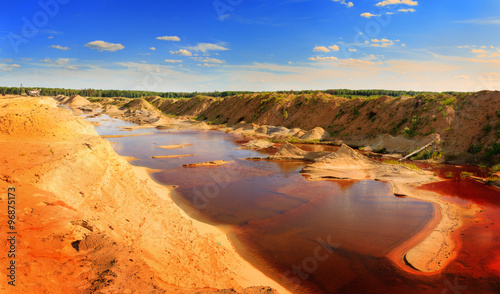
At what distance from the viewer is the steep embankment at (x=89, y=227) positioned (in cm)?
565

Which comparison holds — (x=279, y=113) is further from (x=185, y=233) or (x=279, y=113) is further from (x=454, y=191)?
(x=185, y=233)

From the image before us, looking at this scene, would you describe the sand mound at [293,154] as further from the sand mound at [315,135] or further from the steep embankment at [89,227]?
the steep embankment at [89,227]

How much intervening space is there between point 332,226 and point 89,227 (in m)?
10.0

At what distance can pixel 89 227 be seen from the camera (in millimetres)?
7441

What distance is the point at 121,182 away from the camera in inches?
447

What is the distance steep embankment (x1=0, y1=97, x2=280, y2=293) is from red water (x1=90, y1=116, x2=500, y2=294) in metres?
2.45

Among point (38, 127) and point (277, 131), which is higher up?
point (38, 127)

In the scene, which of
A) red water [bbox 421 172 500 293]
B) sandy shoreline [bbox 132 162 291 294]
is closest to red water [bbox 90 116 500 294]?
red water [bbox 421 172 500 293]

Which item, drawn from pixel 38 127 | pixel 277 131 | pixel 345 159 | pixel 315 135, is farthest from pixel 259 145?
pixel 38 127

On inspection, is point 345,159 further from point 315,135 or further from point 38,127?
point 38,127

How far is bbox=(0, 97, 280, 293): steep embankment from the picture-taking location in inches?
222

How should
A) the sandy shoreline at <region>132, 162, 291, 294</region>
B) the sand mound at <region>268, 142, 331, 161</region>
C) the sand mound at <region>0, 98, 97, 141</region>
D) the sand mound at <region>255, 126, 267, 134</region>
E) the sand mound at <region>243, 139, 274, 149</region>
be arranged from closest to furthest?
1. the sandy shoreline at <region>132, 162, 291, 294</region>
2. the sand mound at <region>0, 98, 97, 141</region>
3. the sand mound at <region>268, 142, 331, 161</region>
4. the sand mound at <region>243, 139, 274, 149</region>
5. the sand mound at <region>255, 126, 267, 134</region>

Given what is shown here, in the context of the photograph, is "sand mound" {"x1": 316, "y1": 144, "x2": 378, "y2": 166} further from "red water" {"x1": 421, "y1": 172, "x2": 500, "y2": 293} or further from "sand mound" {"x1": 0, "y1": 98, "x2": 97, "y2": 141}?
"sand mound" {"x1": 0, "y1": 98, "x2": 97, "y2": 141}

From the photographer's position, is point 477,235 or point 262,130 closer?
point 477,235
